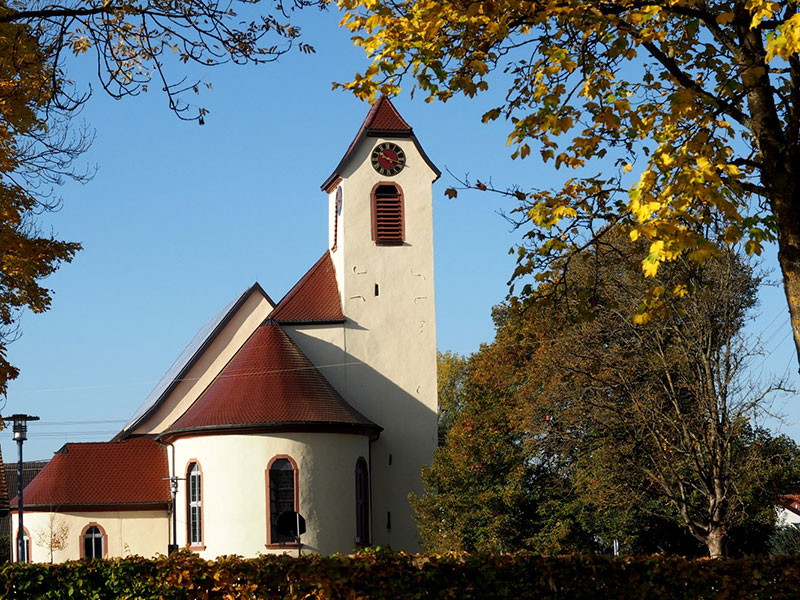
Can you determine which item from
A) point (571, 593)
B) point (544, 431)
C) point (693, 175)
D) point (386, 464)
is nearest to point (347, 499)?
point (386, 464)

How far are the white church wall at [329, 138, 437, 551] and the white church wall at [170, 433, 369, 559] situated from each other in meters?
3.34

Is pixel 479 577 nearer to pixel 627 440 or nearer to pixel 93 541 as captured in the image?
pixel 627 440

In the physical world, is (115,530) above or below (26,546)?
above

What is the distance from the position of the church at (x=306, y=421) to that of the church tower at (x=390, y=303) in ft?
0.16

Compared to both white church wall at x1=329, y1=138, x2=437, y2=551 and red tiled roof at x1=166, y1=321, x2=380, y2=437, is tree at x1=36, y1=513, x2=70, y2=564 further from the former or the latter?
white church wall at x1=329, y1=138, x2=437, y2=551

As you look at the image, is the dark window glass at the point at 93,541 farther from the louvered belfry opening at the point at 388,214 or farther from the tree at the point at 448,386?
the tree at the point at 448,386

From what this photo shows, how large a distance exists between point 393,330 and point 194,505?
9.14m

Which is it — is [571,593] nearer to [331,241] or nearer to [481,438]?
[481,438]

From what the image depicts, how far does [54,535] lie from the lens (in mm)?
34969

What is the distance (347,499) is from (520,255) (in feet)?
71.0

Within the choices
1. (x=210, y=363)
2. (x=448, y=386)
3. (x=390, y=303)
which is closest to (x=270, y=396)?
(x=390, y=303)

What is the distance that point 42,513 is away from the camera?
36125 millimetres

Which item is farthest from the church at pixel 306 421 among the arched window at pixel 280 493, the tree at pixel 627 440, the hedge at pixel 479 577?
the hedge at pixel 479 577

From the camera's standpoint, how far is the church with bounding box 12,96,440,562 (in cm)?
3170
